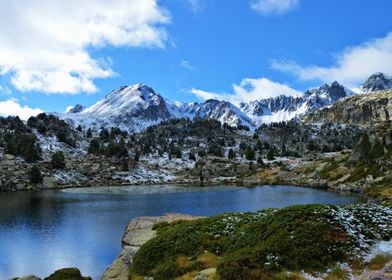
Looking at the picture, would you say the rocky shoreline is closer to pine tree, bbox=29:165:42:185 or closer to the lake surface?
the lake surface

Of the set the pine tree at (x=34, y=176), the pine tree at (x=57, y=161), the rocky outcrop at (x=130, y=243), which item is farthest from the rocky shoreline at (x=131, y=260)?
the pine tree at (x=57, y=161)

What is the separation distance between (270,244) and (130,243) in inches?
863

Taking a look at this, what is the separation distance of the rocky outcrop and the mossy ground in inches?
117

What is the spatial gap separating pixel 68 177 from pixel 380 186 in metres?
123

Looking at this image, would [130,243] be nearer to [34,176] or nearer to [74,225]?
[74,225]

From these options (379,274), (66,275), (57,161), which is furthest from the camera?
(57,161)

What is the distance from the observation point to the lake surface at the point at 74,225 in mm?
46812

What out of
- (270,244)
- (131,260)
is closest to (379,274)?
(270,244)

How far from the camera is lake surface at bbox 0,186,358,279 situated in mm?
46812

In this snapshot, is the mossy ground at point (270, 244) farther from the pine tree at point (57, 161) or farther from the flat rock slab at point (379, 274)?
the pine tree at point (57, 161)

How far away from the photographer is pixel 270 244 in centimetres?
2459

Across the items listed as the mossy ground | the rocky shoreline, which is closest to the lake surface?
the rocky shoreline

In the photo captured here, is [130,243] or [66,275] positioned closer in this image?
[66,275]

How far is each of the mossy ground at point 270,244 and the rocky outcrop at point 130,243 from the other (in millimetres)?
2960
